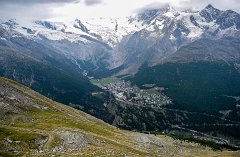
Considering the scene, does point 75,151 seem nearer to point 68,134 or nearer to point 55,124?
point 68,134

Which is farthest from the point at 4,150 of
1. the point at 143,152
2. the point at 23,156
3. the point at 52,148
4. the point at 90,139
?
the point at 143,152

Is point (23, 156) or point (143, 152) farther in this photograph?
point (143, 152)

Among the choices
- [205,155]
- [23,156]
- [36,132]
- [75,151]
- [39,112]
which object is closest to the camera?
[23,156]

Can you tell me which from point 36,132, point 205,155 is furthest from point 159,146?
point 36,132

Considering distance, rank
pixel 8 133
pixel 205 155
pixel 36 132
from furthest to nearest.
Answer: pixel 205 155
pixel 36 132
pixel 8 133

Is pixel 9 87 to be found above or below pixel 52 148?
above

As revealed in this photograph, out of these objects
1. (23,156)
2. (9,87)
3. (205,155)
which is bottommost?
(205,155)
